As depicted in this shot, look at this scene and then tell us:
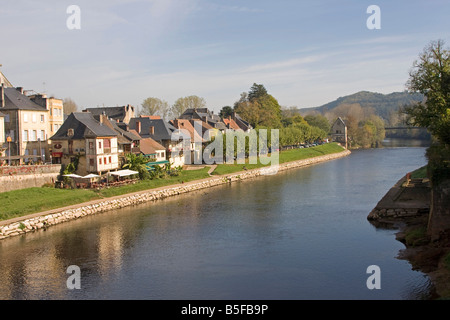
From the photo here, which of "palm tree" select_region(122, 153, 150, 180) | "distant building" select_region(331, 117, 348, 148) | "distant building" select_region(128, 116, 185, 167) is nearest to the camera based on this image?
"palm tree" select_region(122, 153, 150, 180)

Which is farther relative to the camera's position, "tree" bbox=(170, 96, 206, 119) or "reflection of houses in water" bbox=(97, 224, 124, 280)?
"tree" bbox=(170, 96, 206, 119)

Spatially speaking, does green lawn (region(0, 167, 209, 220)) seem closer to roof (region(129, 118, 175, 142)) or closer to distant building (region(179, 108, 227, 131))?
roof (region(129, 118, 175, 142))

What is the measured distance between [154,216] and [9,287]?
49.8ft

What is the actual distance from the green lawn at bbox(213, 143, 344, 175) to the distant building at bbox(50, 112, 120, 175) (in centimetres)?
1537

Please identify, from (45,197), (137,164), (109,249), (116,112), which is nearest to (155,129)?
(116,112)

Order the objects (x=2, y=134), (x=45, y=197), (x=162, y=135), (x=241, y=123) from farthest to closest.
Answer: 1. (x=241, y=123)
2. (x=162, y=135)
3. (x=2, y=134)
4. (x=45, y=197)

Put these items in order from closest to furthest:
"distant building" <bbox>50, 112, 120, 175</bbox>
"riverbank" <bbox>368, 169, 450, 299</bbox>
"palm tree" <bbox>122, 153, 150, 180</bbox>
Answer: "riverbank" <bbox>368, 169, 450, 299</bbox>
"distant building" <bbox>50, 112, 120, 175</bbox>
"palm tree" <bbox>122, 153, 150, 180</bbox>

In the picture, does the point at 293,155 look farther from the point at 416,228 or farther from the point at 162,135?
the point at 416,228

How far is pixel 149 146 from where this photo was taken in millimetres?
54562

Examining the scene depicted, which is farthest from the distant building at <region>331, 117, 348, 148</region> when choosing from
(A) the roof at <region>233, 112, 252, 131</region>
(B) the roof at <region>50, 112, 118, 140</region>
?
(B) the roof at <region>50, 112, 118, 140</region>

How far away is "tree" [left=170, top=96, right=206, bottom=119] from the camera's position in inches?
4237

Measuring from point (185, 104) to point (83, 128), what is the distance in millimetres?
64630
